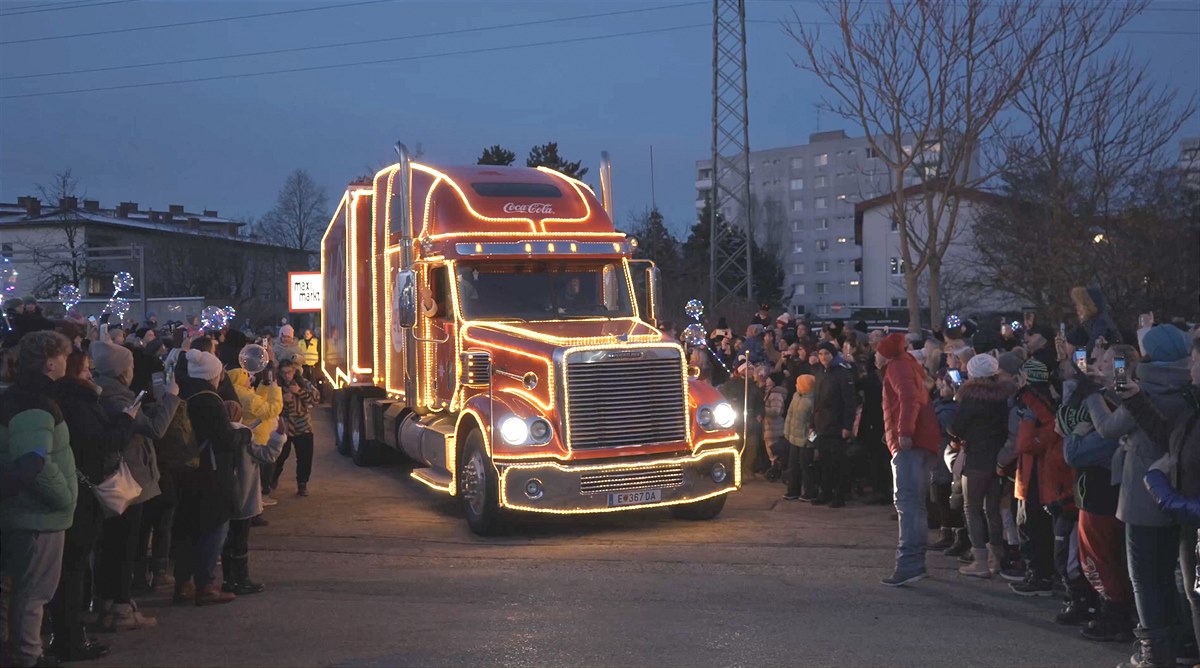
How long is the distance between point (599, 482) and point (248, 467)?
142 inches

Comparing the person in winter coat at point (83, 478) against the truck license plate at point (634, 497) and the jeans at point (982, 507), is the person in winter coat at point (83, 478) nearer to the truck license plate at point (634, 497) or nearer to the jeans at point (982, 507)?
the truck license plate at point (634, 497)

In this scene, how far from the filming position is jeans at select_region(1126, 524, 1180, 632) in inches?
266

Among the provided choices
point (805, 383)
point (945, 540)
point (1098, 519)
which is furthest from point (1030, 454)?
point (805, 383)

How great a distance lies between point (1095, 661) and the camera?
710 centimetres

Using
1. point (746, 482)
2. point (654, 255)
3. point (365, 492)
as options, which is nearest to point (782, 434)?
point (746, 482)

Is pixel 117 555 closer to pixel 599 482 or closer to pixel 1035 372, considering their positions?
pixel 599 482

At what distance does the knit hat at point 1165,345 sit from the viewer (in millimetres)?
6637

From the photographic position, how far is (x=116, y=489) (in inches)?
287

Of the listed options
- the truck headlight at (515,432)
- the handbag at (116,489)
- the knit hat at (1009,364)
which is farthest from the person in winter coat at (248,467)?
the knit hat at (1009,364)

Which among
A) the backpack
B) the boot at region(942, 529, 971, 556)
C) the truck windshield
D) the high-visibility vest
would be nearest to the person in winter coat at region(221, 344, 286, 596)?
the backpack

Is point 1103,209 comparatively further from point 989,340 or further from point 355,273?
point 355,273

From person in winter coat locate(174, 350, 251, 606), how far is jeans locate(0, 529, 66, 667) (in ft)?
6.50

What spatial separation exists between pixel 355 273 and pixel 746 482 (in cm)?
610

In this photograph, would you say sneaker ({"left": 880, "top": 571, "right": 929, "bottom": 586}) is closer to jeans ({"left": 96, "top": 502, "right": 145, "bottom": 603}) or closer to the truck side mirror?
jeans ({"left": 96, "top": 502, "right": 145, "bottom": 603})
